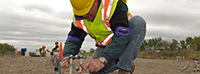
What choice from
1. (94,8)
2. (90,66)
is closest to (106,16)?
(94,8)

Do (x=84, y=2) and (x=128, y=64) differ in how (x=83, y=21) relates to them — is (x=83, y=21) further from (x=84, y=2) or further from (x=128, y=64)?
(x=128, y=64)

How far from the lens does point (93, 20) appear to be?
101 inches

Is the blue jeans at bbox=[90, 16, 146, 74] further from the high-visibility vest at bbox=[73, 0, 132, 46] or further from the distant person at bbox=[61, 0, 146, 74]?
the high-visibility vest at bbox=[73, 0, 132, 46]

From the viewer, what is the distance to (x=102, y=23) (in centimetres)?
250

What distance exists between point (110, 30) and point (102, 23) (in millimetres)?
172

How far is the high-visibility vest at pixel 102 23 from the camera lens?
241 centimetres

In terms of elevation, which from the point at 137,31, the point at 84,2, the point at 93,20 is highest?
the point at 84,2

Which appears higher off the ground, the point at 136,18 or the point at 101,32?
the point at 136,18

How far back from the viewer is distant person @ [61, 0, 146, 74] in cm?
221

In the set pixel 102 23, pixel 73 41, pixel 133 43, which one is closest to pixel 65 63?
pixel 73 41

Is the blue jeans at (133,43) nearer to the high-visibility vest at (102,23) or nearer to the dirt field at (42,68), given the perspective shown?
the high-visibility vest at (102,23)

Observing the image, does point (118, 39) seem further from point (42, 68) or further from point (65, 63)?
point (42, 68)

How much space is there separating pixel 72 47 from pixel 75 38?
176mm

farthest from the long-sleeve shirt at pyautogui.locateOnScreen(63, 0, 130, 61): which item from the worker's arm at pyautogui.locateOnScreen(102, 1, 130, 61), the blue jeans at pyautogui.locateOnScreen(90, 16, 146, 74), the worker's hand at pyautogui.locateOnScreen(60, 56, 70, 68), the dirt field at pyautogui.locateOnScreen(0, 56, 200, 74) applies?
the dirt field at pyautogui.locateOnScreen(0, 56, 200, 74)
